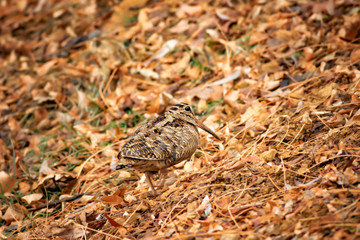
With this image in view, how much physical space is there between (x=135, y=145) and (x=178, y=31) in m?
3.72

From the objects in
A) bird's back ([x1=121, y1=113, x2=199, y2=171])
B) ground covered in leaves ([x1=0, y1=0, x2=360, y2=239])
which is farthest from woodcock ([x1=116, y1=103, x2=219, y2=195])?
ground covered in leaves ([x1=0, y1=0, x2=360, y2=239])

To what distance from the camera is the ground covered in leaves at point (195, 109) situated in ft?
11.2

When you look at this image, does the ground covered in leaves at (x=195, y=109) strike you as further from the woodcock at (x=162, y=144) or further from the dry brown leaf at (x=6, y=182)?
the woodcock at (x=162, y=144)

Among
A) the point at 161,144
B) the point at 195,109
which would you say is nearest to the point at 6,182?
the point at 161,144

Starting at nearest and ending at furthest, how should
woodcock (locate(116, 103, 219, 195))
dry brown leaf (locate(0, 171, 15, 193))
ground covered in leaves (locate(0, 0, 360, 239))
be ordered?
ground covered in leaves (locate(0, 0, 360, 239))
woodcock (locate(116, 103, 219, 195))
dry brown leaf (locate(0, 171, 15, 193))

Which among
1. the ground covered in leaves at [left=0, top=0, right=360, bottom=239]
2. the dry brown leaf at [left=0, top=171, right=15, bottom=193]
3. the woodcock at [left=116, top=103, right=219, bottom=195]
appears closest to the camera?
the ground covered in leaves at [left=0, top=0, right=360, bottom=239]

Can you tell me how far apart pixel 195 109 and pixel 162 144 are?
69.7 inches

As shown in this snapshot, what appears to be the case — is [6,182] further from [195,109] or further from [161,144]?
[195,109]

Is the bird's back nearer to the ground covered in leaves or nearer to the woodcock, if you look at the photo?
the woodcock

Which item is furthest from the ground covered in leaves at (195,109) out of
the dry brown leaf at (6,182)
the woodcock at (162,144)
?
the woodcock at (162,144)

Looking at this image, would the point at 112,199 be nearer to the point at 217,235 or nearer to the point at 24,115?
the point at 217,235

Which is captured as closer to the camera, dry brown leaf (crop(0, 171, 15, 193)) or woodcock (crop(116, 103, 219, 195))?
woodcock (crop(116, 103, 219, 195))

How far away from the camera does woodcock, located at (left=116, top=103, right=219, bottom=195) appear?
12.5ft

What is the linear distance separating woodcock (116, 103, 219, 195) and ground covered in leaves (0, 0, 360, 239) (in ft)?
0.96
